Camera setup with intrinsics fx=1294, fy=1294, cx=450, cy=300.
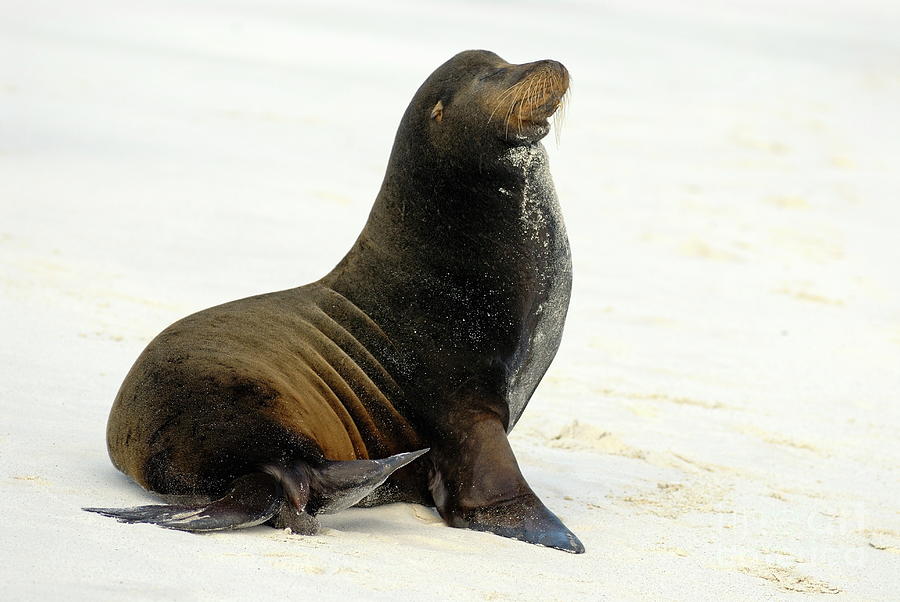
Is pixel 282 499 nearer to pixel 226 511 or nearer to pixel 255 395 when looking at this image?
pixel 226 511

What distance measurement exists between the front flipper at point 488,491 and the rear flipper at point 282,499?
12.4 inches

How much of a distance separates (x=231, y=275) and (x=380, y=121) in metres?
5.27

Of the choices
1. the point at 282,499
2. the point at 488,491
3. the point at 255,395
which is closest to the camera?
the point at 282,499

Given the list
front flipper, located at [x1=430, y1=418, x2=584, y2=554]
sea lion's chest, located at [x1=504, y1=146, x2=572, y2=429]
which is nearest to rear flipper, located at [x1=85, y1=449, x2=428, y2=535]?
front flipper, located at [x1=430, y1=418, x2=584, y2=554]

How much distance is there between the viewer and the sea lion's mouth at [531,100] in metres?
4.17

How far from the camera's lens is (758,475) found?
206 inches

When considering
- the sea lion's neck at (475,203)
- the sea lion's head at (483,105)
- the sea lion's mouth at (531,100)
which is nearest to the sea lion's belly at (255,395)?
the sea lion's neck at (475,203)

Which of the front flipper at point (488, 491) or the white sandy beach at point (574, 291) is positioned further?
the front flipper at point (488, 491)

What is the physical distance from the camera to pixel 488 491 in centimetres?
404

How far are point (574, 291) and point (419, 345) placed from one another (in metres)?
3.85

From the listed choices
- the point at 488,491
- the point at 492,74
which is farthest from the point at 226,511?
the point at 492,74

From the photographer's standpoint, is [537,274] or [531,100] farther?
[537,274]

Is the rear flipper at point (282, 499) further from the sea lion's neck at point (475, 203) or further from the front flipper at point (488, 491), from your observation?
the sea lion's neck at point (475, 203)

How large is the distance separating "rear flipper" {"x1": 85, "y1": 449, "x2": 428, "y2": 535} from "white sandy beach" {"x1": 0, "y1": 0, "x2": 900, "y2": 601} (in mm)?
77
